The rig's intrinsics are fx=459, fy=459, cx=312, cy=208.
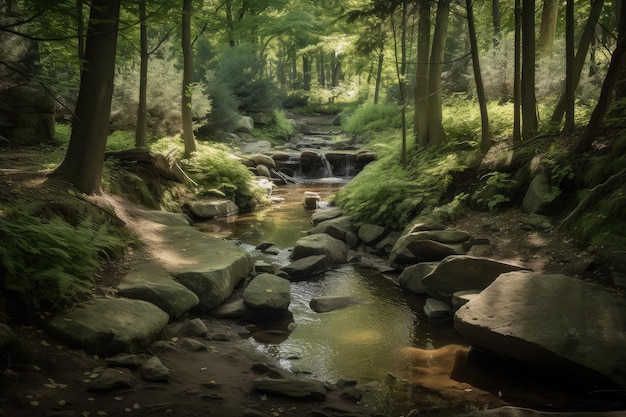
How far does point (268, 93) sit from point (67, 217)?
20.8m

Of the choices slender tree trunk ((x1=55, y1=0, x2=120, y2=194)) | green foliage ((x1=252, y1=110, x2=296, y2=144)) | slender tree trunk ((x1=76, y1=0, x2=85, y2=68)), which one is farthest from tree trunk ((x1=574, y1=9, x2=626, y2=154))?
green foliage ((x1=252, y1=110, x2=296, y2=144))

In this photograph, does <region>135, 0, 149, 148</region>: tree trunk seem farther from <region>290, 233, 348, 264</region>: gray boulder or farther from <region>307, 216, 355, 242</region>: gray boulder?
<region>290, 233, 348, 264</region>: gray boulder

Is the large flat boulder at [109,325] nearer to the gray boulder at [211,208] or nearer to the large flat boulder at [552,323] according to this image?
the large flat boulder at [552,323]

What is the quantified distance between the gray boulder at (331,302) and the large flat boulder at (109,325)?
2.70 meters

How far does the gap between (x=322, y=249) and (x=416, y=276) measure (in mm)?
2297

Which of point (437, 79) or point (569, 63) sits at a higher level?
point (437, 79)

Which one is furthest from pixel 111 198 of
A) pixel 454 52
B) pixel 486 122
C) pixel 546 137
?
pixel 454 52

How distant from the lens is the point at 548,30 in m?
12.9

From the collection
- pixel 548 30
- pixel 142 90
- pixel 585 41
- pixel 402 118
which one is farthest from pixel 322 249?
pixel 548 30

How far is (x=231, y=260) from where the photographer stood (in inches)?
295

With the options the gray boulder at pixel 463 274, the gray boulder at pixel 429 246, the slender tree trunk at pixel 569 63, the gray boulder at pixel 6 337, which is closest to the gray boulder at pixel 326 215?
A: the gray boulder at pixel 429 246

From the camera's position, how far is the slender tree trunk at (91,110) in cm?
762

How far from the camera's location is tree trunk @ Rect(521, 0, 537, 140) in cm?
928

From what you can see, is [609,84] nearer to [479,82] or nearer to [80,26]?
[479,82]
